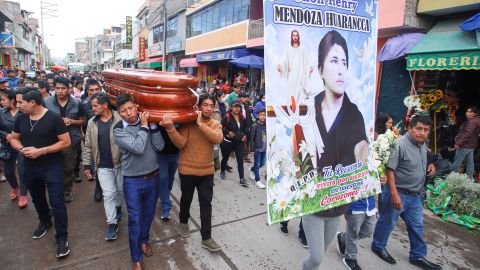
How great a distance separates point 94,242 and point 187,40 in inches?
829

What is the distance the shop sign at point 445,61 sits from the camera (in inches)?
226

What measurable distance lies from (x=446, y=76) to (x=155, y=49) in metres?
26.7

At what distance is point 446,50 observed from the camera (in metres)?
6.16

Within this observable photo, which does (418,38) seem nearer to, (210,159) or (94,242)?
(210,159)

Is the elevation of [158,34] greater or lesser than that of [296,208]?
greater

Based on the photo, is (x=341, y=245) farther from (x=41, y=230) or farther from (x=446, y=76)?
(x=446, y=76)

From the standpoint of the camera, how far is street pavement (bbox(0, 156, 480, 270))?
9.98 ft

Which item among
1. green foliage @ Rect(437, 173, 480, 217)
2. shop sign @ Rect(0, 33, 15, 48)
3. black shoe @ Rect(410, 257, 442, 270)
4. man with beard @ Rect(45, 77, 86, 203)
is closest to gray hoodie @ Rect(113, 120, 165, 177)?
man with beard @ Rect(45, 77, 86, 203)

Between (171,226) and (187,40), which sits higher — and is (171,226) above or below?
below

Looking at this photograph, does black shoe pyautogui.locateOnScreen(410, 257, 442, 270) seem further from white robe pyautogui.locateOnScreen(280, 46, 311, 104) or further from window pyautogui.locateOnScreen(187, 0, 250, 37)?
window pyautogui.locateOnScreen(187, 0, 250, 37)

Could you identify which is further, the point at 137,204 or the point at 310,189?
the point at 137,204

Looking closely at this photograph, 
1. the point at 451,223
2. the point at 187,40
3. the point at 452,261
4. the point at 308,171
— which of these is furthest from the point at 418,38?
the point at 187,40

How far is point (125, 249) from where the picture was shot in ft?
10.6

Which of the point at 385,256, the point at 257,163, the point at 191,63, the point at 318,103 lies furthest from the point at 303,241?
the point at 191,63
